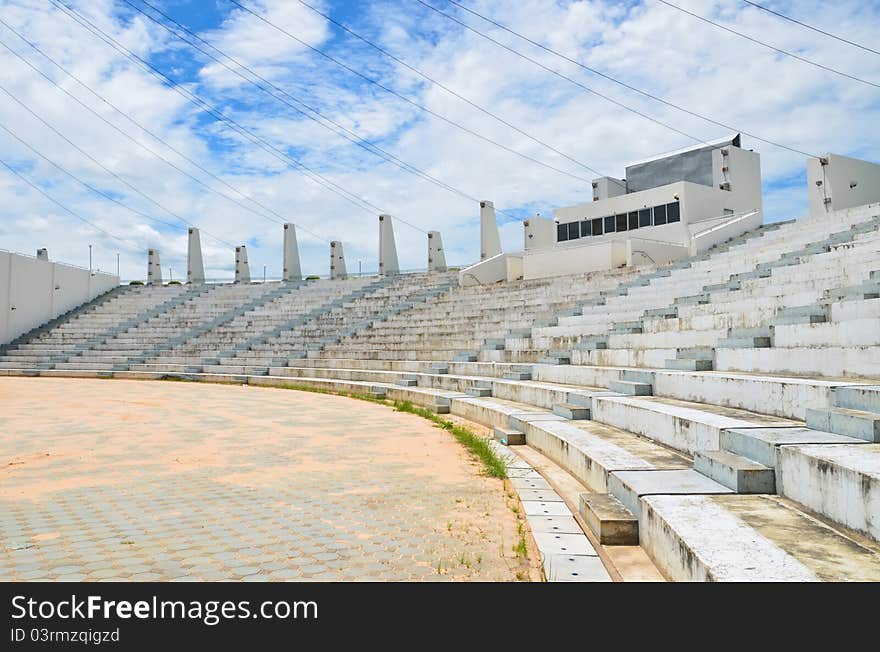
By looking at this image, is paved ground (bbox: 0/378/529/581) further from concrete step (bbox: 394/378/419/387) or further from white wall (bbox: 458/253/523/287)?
white wall (bbox: 458/253/523/287)

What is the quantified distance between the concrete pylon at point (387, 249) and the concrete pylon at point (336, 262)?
9.97ft

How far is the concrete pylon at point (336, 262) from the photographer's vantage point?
3759cm

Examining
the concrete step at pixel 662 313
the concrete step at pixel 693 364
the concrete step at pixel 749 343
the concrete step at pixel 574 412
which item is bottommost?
the concrete step at pixel 574 412

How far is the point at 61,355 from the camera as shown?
25.6 m

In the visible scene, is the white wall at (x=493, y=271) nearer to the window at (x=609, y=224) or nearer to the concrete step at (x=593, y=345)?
the window at (x=609, y=224)

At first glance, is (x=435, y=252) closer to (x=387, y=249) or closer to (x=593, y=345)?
(x=387, y=249)

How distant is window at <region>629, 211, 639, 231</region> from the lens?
30.5m

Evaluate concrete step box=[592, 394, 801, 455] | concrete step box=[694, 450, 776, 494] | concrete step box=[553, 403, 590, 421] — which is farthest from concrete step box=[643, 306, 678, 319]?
concrete step box=[694, 450, 776, 494]

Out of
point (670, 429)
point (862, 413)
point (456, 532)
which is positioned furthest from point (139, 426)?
point (862, 413)

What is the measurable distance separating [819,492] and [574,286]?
17.2 meters

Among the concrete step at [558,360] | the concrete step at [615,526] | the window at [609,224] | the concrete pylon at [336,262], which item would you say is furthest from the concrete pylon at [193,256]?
the concrete step at [615,526]

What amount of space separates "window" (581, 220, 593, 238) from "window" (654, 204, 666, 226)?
147 inches

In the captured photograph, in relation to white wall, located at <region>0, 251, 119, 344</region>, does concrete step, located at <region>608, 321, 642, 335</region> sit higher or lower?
lower
